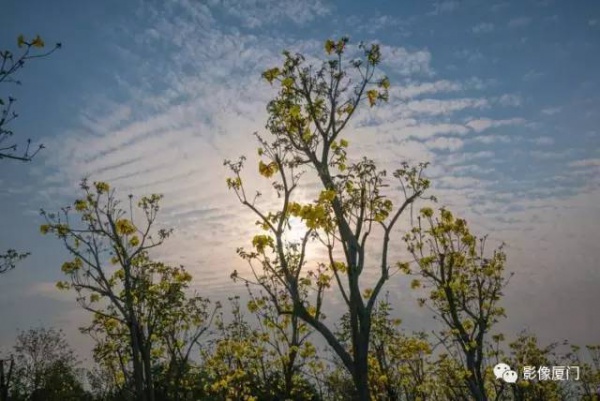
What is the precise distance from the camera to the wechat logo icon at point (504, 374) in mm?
14775

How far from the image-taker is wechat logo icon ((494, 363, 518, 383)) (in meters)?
14.8

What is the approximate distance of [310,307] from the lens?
40.2 feet

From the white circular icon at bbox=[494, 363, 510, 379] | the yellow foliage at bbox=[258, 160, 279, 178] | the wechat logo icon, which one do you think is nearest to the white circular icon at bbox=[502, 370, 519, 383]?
the wechat logo icon

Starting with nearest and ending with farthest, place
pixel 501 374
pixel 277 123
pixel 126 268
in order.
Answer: pixel 277 123, pixel 126 268, pixel 501 374

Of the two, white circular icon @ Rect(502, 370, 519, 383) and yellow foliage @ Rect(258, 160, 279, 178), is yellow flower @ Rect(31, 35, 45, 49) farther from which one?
white circular icon @ Rect(502, 370, 519, 383)

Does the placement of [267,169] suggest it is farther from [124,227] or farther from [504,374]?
[504,374]

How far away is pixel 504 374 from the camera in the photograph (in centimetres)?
1491

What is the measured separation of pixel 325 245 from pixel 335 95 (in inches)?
121

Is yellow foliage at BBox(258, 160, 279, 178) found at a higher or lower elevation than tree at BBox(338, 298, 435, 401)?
higher

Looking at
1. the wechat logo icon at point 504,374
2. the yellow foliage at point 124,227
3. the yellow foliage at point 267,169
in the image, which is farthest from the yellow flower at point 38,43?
the wechat logo icon at point 504,374

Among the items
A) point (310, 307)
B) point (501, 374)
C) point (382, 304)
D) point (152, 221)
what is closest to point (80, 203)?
point (152, 221)

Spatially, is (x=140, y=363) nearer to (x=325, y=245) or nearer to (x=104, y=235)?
(x=104, y=235)

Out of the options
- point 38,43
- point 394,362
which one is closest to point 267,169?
point 38,43

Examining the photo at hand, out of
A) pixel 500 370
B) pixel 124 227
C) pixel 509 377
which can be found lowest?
pixel 509 377
